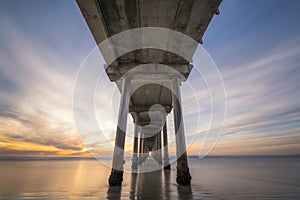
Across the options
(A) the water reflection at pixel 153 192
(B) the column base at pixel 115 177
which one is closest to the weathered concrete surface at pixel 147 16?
(B) the column base at pixel 115 177

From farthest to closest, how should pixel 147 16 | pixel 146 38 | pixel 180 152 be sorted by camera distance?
pixel 180 152
pixel 146 38
pixel 147 16

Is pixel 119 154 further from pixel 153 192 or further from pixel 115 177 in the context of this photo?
pixel 153 192

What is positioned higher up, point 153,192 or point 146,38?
point 146,38

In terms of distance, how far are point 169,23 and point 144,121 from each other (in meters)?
12.6

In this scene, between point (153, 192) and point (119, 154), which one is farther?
point (119, 154)

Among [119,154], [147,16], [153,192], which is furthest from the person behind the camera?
[119,154]

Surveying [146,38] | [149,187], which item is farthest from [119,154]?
[146,38]

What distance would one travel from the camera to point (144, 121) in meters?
16.4

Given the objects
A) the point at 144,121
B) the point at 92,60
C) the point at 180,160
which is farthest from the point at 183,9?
the point at 144,121

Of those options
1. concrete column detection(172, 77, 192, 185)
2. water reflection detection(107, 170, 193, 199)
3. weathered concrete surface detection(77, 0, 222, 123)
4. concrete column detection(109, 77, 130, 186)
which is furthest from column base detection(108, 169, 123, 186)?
weathered concrete surface detection(77, 0, 222, 123)

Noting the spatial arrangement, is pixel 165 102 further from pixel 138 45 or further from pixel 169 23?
pixel 169 23

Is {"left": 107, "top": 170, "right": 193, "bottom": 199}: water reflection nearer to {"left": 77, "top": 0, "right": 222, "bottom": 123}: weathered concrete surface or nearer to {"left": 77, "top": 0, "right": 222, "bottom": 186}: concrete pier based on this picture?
{"left": 77, "top": 0, "right": 222, "bottom": 186}: concrete pier

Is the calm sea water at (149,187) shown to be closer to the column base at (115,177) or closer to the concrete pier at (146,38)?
the column base at (115,177)

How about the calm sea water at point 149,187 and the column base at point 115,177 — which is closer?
the calm sea water at point 149,187
